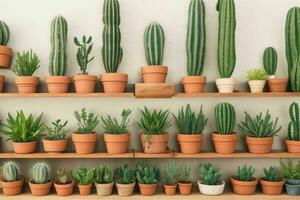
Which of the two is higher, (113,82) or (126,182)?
(113,82)

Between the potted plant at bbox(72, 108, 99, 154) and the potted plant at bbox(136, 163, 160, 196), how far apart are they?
0.30 m

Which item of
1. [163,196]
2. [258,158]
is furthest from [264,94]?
[163,196]

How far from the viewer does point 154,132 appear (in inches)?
65.3

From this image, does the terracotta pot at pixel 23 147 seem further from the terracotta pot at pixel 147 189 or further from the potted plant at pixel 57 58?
the terracotta pot at pixel 147 189

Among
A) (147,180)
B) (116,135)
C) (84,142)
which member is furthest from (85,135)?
(147,180)

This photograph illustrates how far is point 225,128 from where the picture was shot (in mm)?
1649

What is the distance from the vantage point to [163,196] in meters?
1.63

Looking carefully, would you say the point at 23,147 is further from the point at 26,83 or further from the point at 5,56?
the point at 5,56

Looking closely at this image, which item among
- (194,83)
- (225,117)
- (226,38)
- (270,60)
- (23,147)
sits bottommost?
(23,147)

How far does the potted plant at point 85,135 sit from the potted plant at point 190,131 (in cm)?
48

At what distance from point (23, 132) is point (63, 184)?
354mm

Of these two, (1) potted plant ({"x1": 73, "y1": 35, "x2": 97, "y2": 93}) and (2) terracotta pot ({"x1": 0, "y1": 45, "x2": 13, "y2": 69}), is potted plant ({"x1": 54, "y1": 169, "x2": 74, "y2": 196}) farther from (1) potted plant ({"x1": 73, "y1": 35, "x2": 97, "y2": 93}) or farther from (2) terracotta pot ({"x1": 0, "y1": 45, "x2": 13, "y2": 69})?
(2) terracotta pot ({"x1": 0, "y1": 45, "x2": 13, "y2": 69})

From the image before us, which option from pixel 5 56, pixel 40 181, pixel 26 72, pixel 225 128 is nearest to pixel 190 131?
pixel 225 128

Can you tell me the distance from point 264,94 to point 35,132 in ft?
4.18
